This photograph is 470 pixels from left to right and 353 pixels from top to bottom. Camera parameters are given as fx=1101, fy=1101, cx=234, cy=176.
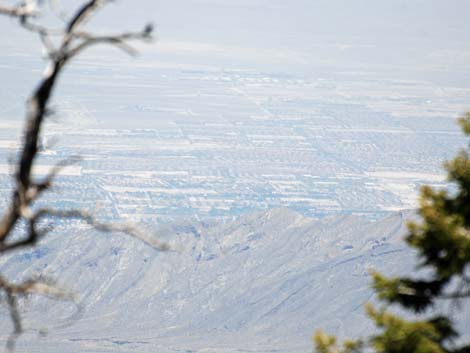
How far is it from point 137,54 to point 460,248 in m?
5.75

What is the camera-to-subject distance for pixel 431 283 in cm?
1430

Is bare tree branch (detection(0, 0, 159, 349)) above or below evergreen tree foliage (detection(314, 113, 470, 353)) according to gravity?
above

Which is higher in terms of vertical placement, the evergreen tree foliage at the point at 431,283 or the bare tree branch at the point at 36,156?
the bare tree branch at the point at 36,156

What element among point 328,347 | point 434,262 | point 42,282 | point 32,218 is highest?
point 32,218

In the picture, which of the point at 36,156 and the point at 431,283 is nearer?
the point at 36,156

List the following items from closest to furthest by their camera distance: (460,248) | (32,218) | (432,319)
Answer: (32,218), (460,248), (432,319)

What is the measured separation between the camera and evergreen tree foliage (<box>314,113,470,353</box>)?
13.3 m

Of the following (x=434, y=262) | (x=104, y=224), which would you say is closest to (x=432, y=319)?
(x=434, y=262)

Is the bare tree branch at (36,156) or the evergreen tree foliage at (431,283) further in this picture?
the evergreen tree foliage at (431,283)

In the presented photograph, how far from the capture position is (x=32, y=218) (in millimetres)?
8422

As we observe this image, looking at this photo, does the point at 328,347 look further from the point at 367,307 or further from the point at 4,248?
the point at 4,248

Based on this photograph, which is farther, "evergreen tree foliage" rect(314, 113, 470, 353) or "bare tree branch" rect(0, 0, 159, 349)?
"evergreen tree foliage" rect(314, 113, 470, 353)

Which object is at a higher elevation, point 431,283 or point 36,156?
point 36,156

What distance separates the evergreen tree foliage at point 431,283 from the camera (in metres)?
13.3
